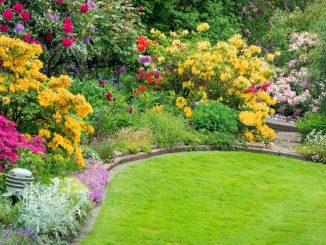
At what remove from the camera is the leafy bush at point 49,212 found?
23.3 feet

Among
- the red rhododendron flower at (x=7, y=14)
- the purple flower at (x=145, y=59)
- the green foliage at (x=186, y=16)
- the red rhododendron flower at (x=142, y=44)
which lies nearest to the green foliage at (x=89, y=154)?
the red rhododendron flower at (x=7, y=14)

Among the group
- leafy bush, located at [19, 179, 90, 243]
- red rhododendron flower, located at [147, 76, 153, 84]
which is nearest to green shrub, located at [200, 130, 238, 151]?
red rhododendron flower, located at [147, 76, 153, 84]

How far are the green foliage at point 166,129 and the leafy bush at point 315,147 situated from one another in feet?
6.15

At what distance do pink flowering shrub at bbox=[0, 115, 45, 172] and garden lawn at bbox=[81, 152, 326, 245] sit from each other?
1.02 m

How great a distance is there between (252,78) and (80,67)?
3162mm

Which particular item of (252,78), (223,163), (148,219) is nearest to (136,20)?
(252,78)

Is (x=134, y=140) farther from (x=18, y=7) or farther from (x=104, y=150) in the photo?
(x=18, y=7)

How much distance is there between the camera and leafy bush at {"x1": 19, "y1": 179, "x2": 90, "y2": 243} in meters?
7.11

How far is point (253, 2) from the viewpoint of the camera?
816 inches

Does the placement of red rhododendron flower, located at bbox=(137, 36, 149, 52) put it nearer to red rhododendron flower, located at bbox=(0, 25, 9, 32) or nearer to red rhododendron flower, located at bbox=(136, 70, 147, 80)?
red rhododendron flower, located at bbox=(136, 70, 147, 80)

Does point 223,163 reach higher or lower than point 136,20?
lower

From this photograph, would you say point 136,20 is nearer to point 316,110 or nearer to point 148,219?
point 316,110

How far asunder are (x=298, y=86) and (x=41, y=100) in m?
8.92

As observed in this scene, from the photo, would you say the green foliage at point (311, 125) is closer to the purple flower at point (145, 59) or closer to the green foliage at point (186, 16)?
the purple flower at point (145, 59)
